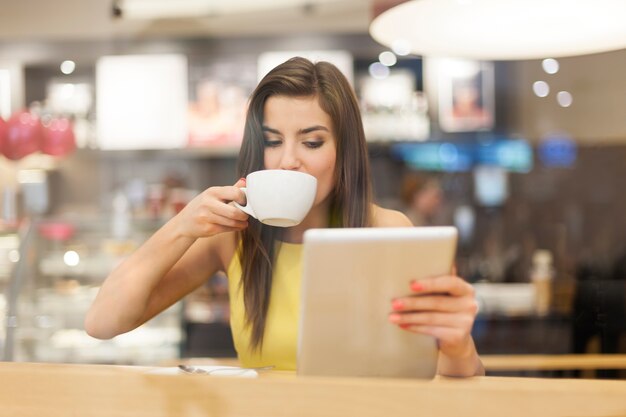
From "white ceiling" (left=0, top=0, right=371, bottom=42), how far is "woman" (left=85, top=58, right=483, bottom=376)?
1.00 meters

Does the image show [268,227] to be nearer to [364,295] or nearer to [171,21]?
[364,295]

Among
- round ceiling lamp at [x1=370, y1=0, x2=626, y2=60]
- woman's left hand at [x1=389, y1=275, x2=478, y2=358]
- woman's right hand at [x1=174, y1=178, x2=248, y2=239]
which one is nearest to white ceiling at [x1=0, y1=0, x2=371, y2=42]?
round ceiling lamp at [x1=370, y1=0, x2=626, y2=60]

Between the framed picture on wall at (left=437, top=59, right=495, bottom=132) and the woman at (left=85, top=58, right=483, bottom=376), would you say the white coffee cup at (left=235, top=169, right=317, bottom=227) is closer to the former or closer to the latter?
the woman at (left=85, top=58, right=483, bottom=376)

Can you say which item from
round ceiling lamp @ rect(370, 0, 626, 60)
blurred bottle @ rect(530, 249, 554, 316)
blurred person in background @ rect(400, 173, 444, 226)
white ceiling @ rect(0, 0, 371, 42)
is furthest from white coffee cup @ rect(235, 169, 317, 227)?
blurred person in background @ rect(400, 173, 444, 226)

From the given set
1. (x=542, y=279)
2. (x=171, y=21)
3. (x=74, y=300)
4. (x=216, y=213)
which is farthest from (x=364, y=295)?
(x=542, y=279)

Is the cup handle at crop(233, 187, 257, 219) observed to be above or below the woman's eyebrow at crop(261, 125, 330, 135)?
below

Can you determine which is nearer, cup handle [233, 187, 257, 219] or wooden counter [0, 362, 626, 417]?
wooden counter [0, 362, 626, 417]

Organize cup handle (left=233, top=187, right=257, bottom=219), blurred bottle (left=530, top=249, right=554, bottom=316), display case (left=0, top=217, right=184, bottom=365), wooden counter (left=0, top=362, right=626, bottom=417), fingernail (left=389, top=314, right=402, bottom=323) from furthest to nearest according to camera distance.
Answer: blurred bottle (left=530, top=249, right=554, bottom=316) → display case (left=0, top=217, right=184, bottom=365) → cup handle (left=233, top=187, right=257, bottom=219) → fingernail (left=389, top=314, right=402, bottom=323) → wooden counter (left=0, top=362, right=626, bottom=417)

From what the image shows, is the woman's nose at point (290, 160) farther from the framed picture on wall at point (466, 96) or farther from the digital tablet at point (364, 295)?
the framed picture on wall at point (466, 96)

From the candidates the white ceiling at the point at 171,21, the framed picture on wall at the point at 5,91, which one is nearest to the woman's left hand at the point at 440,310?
the white ceiling at the point at 171,21

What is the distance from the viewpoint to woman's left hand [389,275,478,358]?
85cm

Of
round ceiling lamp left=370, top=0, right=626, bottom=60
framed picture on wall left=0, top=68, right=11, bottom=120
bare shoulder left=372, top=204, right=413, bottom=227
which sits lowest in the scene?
bare shoulder left=372, top=204, right=413, bottom=227

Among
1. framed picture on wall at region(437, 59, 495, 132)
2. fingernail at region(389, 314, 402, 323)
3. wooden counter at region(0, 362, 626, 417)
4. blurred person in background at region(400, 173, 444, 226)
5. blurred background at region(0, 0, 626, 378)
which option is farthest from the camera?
blurred person in background at region(400, 173, 444, 226)

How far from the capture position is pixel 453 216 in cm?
431
